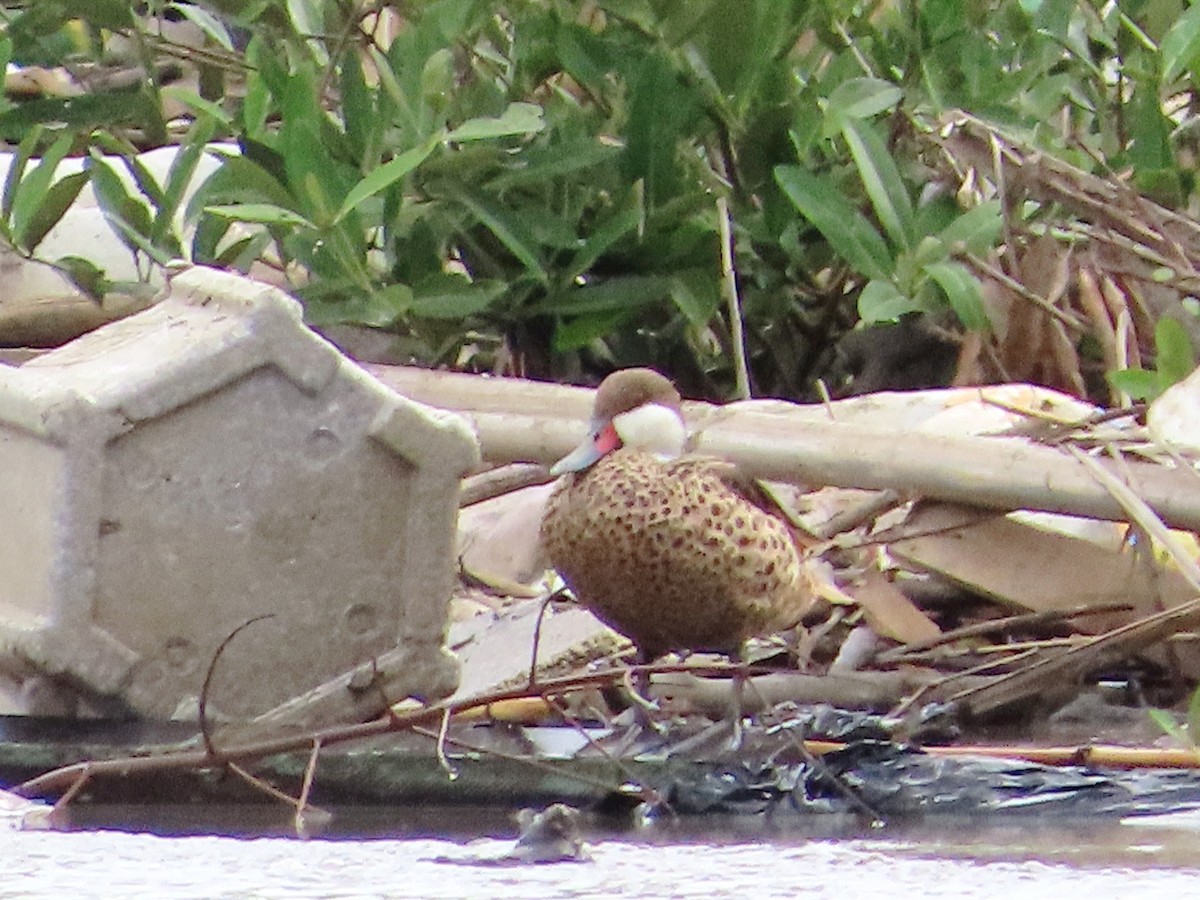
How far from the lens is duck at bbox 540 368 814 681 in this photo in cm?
252

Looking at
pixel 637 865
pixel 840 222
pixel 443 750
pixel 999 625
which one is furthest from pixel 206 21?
pixel 637 865

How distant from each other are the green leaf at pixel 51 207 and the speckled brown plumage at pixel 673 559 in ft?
3.55

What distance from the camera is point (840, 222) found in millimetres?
3209

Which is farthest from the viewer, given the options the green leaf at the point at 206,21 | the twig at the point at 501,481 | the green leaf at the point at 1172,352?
the green leaf at the point at 206,21

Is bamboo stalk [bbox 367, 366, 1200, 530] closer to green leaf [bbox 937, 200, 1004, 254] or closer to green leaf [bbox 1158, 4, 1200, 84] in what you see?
green leaf [bbox 937, 200, 1004, 254]

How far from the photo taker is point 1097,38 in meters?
3.57

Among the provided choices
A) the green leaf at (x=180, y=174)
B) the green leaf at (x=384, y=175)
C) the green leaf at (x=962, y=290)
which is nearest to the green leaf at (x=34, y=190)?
the green leaf at (x=180, y=174)

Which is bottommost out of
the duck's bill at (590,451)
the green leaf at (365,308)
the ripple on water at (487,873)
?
the ripple on water at (487,873)

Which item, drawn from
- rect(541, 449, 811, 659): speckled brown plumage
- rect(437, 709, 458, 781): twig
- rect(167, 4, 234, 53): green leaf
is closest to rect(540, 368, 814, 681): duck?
rect(541, 449, 811, 659): speckled brown plumage

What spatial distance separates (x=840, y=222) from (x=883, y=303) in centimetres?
16

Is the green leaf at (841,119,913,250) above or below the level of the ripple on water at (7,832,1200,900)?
above

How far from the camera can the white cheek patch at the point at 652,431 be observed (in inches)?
106

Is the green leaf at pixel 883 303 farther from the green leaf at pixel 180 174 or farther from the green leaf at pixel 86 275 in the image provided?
the green leaf at pixel 86 275

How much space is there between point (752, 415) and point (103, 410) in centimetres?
98
